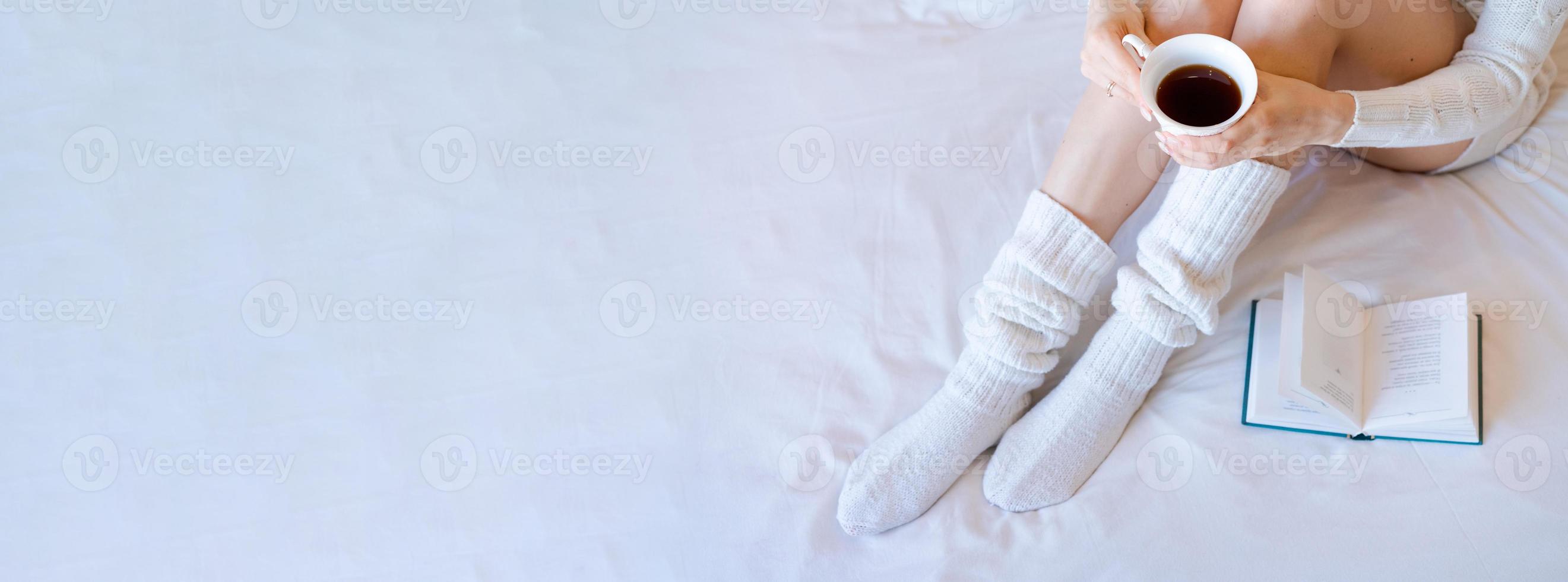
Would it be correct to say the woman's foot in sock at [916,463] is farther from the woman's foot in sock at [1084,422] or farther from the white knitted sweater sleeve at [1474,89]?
the white knitted sweater sleeve at [1474,89]

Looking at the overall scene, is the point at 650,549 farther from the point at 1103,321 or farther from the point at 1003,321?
the point at 1103,321

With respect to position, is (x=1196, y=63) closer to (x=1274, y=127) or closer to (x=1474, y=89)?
(x=1274, y=127)

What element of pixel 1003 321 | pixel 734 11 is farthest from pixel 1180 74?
pixel 734 11

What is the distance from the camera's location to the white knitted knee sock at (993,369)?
3.03 feet

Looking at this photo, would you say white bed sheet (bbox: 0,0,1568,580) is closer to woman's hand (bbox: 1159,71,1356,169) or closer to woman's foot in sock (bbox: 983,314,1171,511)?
woman's foot in sock (bbox: 983,314,1171,511)

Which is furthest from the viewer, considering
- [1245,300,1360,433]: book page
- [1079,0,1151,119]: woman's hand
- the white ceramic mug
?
[1245,300,1360,433]: book page

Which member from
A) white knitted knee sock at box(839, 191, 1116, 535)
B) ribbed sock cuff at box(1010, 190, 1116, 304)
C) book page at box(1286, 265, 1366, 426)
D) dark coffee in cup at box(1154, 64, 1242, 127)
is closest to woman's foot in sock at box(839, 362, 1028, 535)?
white knitted knee sock at box(839, 191, 1116, 535)

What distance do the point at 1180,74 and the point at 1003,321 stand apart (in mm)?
296

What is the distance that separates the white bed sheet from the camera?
923 millimetres

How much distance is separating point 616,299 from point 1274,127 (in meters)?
0.63

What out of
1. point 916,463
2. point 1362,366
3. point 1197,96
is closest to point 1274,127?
point 1197,96

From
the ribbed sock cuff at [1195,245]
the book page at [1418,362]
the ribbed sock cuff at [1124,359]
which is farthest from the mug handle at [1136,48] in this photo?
the book page at [1418,362]

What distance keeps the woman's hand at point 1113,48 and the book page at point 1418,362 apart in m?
0.33

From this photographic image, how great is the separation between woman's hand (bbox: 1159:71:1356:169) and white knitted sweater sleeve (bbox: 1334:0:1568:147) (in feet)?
0.10
